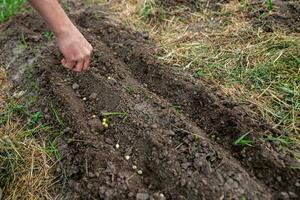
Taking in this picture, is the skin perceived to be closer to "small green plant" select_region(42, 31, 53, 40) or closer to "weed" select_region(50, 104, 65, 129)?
"weed" select_region(50, 104, 65, 129)

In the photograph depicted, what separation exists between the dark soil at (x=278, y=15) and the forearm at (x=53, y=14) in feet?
5.35

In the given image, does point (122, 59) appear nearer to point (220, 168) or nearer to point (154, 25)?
point (154, 25)

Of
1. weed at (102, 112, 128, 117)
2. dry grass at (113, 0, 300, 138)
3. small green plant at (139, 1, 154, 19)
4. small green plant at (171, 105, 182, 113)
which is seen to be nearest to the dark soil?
dry grass at (113, 0, 300, 138)

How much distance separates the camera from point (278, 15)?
2.99m

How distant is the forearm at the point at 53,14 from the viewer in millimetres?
1748

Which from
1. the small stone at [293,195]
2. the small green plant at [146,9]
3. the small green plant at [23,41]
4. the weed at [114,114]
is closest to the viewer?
the small stone at [293,195]

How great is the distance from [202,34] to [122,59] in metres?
0.63

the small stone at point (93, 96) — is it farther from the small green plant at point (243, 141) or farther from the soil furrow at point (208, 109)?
the small green plant at point (243, 141)

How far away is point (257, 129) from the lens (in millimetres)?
2162

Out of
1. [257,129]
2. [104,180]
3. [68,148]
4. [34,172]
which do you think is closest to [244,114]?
[257,129]

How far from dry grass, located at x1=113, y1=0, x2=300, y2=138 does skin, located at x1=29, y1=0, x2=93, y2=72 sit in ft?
3.19

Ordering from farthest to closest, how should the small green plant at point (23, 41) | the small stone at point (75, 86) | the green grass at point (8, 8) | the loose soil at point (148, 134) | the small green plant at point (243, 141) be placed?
the green grass at point (8, 8) → the small green plant at point (23, 41) → the small stone at point (75, 86) → the small green plant at point (243, 141) → the loose soil at point (148, 134)

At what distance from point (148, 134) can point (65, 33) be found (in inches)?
28.2

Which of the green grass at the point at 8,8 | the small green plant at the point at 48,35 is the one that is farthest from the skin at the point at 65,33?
the green grass at the point at 8,8
